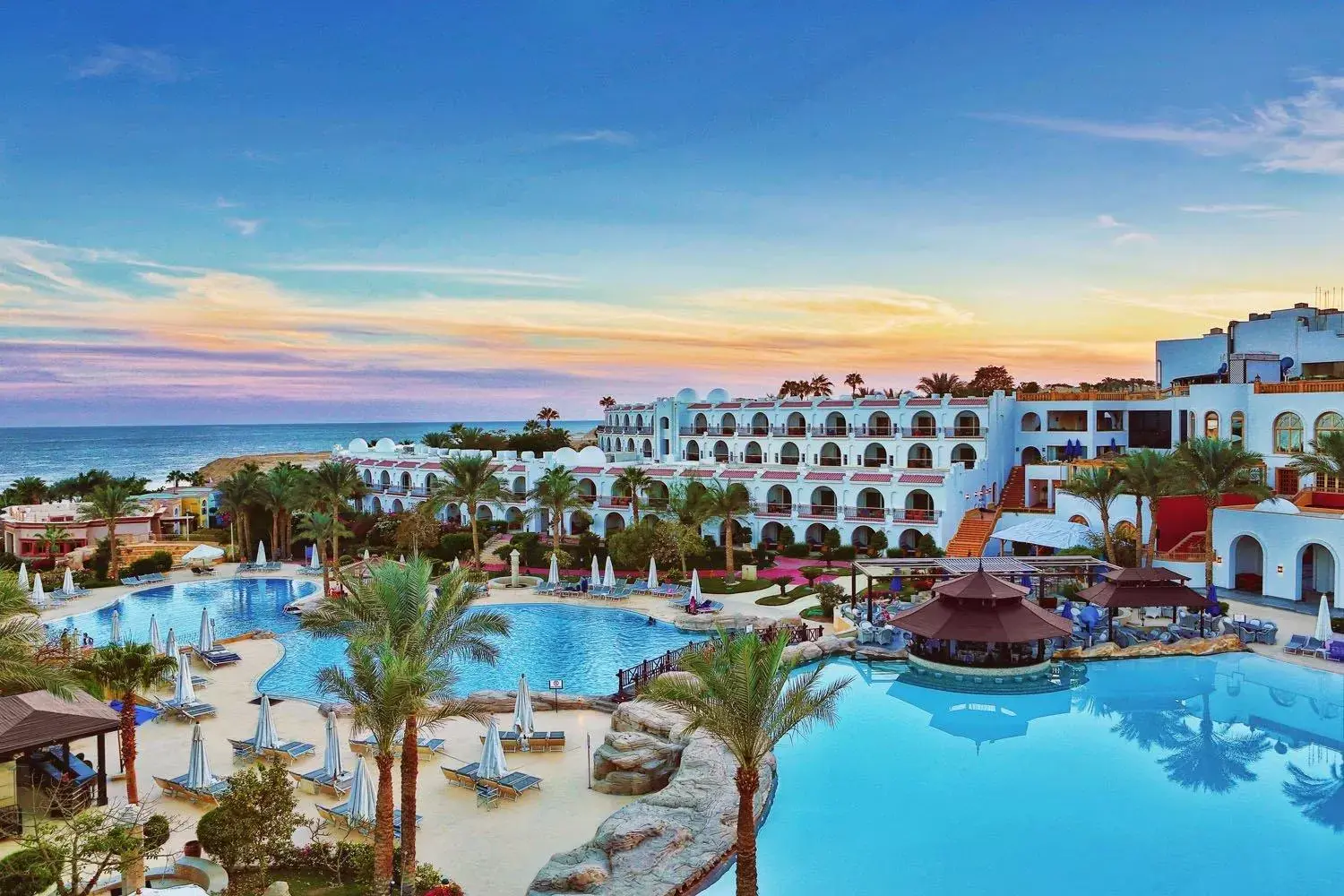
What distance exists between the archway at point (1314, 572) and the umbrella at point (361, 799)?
31.7 m

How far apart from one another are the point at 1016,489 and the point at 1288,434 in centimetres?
1368

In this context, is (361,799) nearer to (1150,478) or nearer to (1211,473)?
(1211,473)

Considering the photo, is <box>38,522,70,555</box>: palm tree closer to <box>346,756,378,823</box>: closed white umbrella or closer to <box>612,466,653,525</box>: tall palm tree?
<box>612,466,653,525</box>: tall palm tree

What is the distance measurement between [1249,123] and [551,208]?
23912 mm

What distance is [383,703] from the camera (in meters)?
11.8

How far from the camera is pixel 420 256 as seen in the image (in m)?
35.3

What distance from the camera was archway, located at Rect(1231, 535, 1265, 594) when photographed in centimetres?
3297

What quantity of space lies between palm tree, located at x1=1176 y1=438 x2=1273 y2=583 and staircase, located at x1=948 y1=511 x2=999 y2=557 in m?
9.87

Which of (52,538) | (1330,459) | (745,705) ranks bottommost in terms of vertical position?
(52,538)

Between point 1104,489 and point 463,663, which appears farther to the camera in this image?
point 1104,489

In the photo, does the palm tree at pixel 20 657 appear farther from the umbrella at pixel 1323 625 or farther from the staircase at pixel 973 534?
the staircase at pixel 973 534

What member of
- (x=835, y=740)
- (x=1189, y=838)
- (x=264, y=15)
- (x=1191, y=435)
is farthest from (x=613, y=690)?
(x=1191, y=435)

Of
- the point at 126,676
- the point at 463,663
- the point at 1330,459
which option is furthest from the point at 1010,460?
the point at 126,676

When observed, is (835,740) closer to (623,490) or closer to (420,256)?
(420,256)
